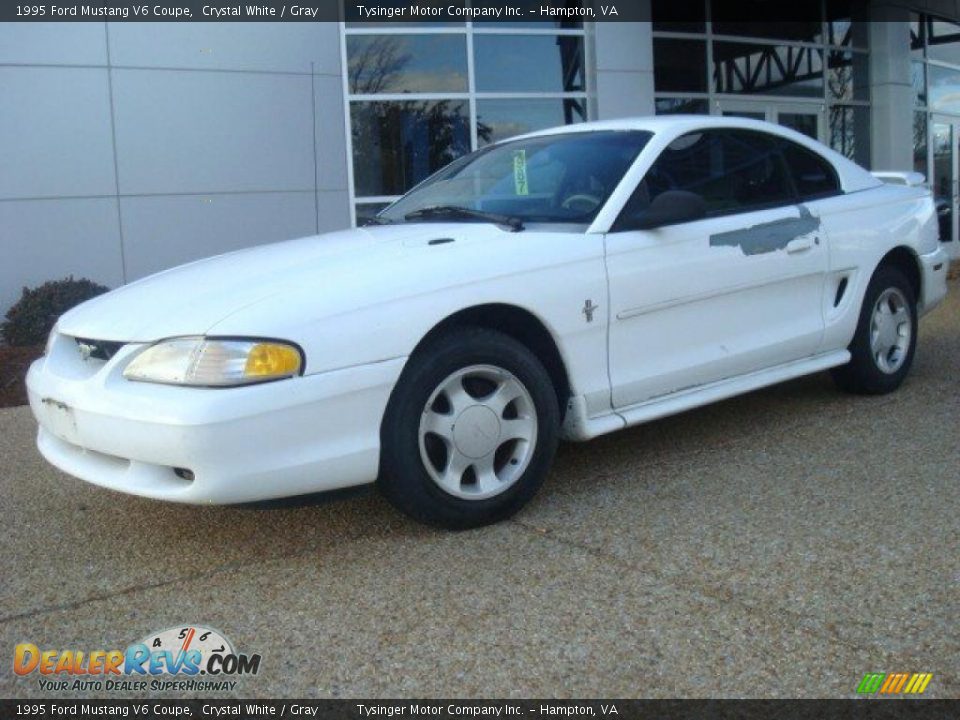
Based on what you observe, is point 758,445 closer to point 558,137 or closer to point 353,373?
point 558,137

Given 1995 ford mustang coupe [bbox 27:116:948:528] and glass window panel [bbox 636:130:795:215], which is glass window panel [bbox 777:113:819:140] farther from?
glass window panel [bbox 636:130:795:215]

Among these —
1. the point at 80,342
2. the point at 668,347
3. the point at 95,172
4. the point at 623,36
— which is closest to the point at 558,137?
the point at 668,347

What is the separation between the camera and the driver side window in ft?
15.0

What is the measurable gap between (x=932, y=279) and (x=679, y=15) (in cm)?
797

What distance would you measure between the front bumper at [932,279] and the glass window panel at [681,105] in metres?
7.12

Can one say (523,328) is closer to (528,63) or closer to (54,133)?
(54,133)

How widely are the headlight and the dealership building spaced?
5.15 m

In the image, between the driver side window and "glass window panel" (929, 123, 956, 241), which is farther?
"glass window panel" (929, 123, 956, 241)

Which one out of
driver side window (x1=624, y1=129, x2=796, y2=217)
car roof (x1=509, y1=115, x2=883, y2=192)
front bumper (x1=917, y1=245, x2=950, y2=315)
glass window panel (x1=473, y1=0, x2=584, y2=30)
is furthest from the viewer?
glass window panel (x1=473, y1=0, x2=584, y2=30)

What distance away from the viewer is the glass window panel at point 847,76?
572 inches

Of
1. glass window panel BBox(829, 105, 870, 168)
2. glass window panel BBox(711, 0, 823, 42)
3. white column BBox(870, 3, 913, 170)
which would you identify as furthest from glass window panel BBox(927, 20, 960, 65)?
glass window panel BBox(711, 0, 823, 42)

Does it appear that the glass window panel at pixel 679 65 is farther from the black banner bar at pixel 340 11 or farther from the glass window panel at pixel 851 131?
the glass window panel at pixel 851 131

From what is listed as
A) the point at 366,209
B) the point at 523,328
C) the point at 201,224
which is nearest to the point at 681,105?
the point at 366,209

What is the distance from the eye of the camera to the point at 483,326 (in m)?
3.96
